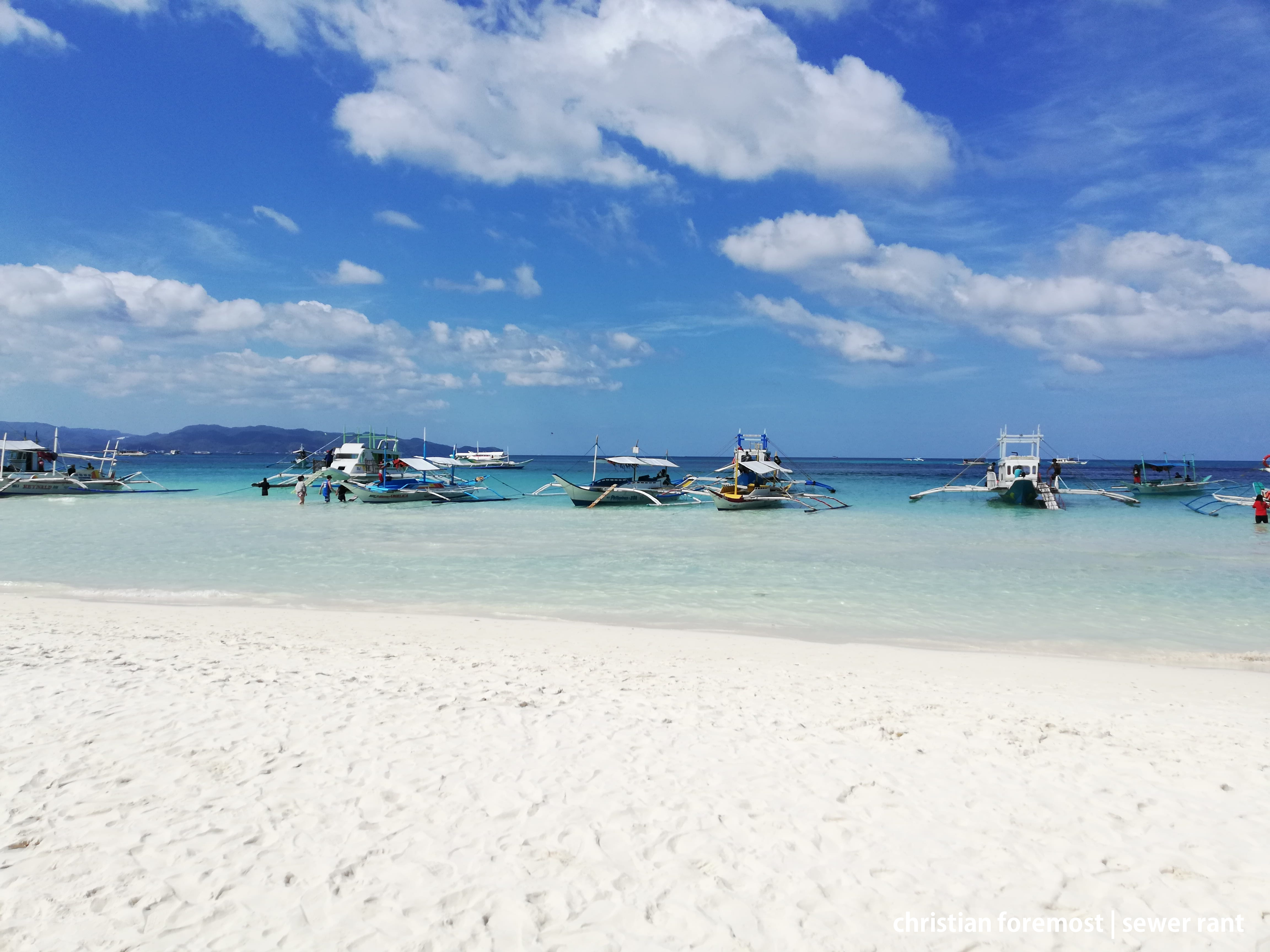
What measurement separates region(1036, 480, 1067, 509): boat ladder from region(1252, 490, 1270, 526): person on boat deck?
801 centimetres

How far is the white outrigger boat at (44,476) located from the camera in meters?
37.6

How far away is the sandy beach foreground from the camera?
315 centimetres

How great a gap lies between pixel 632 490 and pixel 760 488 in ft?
20.4

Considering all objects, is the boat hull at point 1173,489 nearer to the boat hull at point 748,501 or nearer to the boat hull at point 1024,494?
the boat hull at point 1024,494

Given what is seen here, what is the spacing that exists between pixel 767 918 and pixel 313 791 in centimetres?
268

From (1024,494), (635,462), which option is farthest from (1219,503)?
(635,462)

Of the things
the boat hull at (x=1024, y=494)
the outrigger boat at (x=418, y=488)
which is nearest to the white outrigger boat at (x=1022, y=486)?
the boat hull at (x=1024, y=494)

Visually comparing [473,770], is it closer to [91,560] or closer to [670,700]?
[670,700]

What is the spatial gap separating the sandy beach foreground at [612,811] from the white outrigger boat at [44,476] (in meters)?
39.5

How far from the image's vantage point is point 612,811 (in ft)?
13.6

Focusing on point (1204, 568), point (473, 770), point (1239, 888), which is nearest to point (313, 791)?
point (473, 770)

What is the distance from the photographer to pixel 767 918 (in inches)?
126

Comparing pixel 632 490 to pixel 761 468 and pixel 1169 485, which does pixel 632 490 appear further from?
pixel 1169 485

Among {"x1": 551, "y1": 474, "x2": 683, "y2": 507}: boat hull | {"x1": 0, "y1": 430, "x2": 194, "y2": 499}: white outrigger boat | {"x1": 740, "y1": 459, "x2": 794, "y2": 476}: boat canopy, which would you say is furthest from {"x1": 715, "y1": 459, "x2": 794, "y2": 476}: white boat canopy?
{"x1": 0, "y1": 430, "x2": 194, "y2": 499}: white outrigger boat
